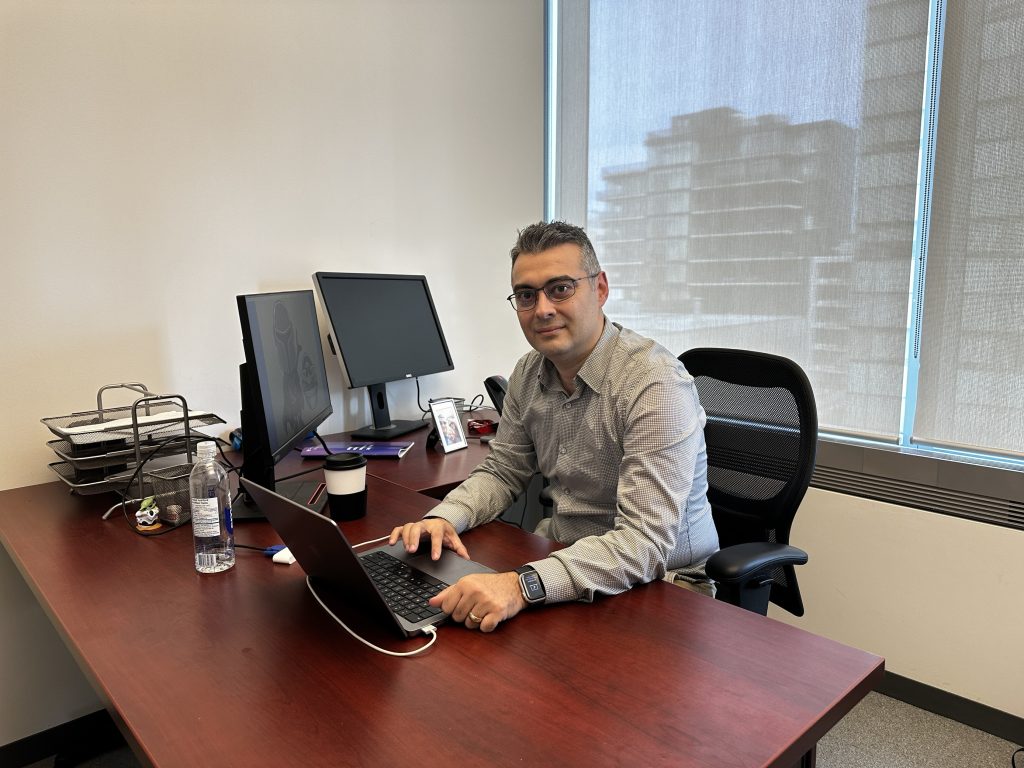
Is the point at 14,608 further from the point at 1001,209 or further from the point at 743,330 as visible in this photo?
the point at 1001,209

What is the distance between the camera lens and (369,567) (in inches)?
50.7

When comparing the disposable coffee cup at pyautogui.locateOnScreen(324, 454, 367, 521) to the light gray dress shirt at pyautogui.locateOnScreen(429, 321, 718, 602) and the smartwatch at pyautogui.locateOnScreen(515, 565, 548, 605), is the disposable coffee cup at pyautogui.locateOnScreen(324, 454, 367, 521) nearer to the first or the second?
the light gray dress shirt at pyautogui.locateOnScreen(429, 321, 718, 602)

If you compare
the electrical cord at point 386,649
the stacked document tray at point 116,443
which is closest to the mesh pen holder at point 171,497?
the stacked document tray at point 116,443

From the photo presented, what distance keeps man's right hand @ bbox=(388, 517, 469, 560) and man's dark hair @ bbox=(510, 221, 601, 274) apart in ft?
2.12

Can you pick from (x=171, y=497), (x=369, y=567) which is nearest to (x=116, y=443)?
(x=171, y=497)

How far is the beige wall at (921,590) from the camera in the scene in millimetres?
2010

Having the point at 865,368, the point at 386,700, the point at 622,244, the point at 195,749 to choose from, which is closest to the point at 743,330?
the point at 865,368

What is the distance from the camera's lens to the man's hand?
107 cm

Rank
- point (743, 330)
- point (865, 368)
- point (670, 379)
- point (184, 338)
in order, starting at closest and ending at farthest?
point (670, 379) → point (184, 338) → point (865, 368) → point (743, 330)

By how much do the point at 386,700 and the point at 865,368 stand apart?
2002mm

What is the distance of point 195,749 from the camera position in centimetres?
80

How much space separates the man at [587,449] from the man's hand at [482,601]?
1 cm

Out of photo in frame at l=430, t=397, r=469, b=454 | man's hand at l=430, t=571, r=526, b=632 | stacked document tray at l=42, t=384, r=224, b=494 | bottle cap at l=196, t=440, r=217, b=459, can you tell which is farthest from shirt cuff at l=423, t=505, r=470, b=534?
photo in frame at l=430, t=397, r=469, b=454

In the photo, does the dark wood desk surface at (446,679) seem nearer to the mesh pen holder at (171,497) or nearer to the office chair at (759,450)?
the mesh pen holder at (171,497)
